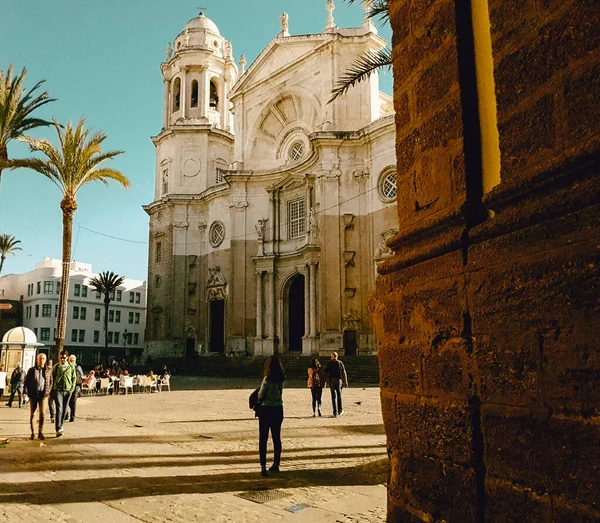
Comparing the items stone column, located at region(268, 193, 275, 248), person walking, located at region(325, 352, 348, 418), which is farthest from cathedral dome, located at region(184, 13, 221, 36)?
person walking, located at region(325, 352, 348, 418)

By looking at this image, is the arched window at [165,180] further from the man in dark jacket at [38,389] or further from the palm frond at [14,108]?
the man in dark jacket at [38,389]

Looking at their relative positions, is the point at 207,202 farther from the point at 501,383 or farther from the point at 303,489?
the point at 501,383

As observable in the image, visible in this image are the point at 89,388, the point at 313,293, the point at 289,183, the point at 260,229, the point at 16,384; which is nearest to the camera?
the point at 16,384

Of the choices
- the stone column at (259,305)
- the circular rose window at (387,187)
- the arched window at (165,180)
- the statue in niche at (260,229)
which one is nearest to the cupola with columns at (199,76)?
the arched window at (165,180)

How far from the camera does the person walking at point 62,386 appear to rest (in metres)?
10.2

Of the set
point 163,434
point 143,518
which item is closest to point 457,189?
point 143,518

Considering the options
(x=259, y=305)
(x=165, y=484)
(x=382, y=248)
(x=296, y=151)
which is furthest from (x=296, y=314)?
(x=165, y=484)

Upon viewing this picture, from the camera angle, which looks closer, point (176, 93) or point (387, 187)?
point (387, 187)

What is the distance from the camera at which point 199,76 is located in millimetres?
42875

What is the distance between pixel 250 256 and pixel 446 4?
110 feet

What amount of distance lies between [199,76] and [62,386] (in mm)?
36640

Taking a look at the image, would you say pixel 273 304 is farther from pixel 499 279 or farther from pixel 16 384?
pixel 499 279

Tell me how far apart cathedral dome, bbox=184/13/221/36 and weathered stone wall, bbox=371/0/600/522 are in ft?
149

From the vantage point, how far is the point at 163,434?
1021 cm
